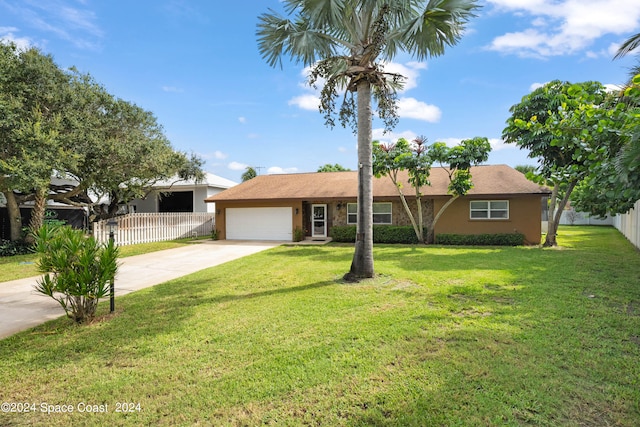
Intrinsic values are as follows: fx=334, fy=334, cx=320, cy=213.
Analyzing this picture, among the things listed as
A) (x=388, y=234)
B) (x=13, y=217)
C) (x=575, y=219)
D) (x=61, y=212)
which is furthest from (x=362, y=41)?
(x=575, y=219)

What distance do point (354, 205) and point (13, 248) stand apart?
1528 cm

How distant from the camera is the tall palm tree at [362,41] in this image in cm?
748

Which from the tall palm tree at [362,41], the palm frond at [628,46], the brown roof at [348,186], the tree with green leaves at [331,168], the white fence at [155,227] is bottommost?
the white fence at [155,227]

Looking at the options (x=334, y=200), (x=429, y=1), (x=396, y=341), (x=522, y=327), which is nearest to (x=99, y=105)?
(x=334, y=200)

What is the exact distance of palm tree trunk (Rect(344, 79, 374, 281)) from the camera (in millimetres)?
8039

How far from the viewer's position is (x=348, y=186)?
19312 millimetres

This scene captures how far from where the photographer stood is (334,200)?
18.1m

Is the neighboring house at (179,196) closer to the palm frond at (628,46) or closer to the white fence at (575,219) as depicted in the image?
the palm frond at (628,46)

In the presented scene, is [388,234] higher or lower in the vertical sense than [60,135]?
lower

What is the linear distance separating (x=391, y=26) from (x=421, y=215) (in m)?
10.3

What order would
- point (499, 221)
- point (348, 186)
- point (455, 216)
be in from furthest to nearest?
point (348, 186), point (455, 216), point (499, 221)

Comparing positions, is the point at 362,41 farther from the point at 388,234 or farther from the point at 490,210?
→ the point at 490,210

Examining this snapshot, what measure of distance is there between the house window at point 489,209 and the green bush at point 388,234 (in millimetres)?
3247

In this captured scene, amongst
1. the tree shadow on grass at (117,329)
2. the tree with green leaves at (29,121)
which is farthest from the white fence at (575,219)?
the tree with green leaves at (29,121)
